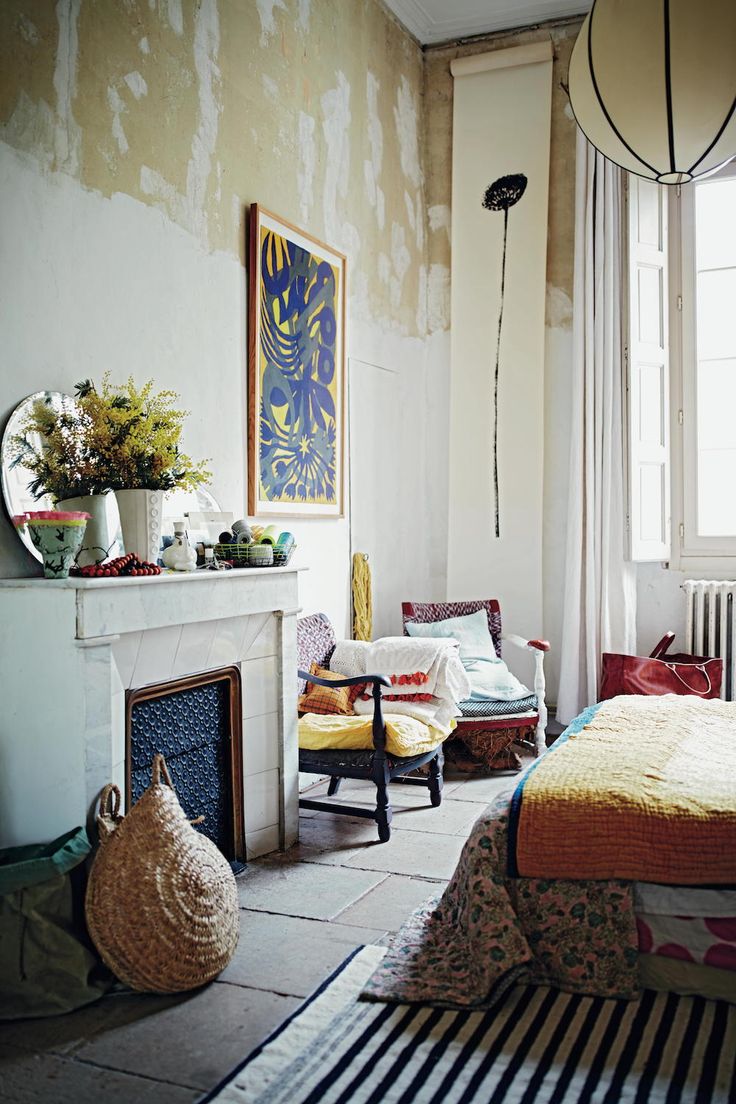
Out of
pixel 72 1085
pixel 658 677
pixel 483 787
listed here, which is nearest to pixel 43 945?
pixel 72 1085

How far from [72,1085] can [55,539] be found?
1.41 metres

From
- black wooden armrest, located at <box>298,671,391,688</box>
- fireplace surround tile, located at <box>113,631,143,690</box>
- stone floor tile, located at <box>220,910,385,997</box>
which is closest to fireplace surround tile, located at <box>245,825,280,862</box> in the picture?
stone floor tile, located at <box>220,910,385,997</box>

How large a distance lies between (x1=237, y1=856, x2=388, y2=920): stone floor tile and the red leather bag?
2.23 m

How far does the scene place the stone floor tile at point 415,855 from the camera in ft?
11.5

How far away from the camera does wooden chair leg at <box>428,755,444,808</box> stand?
14.0 ft

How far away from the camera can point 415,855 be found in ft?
Answer: 12.0

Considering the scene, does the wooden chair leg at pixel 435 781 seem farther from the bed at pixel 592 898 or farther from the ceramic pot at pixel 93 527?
the ceramic pot at pixel 93 527

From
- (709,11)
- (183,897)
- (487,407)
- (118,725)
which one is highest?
(709,11)

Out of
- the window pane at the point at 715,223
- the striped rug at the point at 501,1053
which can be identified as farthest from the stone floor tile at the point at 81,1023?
the window pane at the point at 715,223

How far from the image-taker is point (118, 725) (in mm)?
2938

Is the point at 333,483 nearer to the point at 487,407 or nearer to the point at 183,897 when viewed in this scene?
the point at 487,407

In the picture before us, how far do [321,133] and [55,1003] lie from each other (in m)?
4.07

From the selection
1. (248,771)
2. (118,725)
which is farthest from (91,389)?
(248,771)

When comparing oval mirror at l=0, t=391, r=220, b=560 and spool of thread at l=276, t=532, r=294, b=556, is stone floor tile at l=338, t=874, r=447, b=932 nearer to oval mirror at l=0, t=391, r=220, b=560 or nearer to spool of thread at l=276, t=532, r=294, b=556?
spool of thread at l=276, t=532, r=294, b=556
